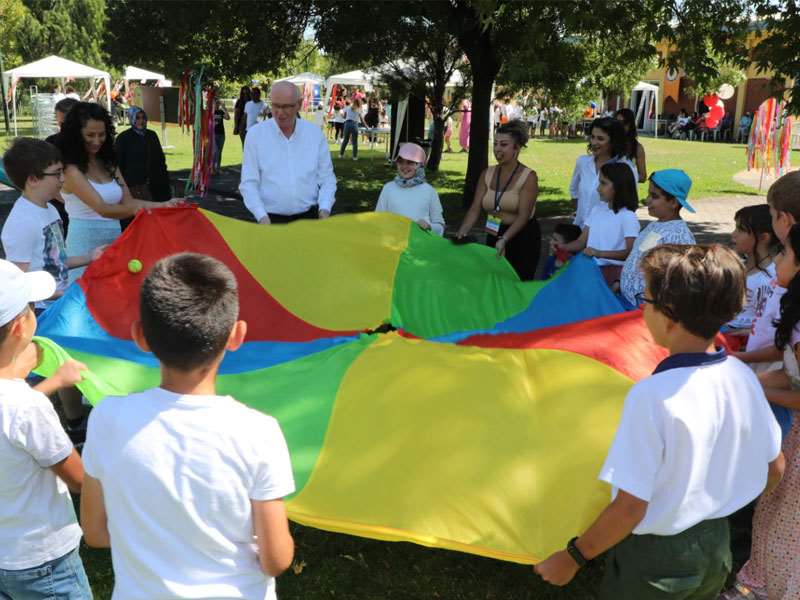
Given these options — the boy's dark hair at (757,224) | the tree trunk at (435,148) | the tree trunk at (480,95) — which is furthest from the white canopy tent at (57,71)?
the boy's dark hair at (757,224)

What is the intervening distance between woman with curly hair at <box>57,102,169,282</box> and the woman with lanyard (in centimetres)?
213

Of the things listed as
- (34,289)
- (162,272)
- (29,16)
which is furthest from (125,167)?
(29,16)

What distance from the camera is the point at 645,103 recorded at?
35.3m

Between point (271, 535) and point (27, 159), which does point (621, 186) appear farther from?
point (271, 535)

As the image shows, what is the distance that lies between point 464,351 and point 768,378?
1.31 m

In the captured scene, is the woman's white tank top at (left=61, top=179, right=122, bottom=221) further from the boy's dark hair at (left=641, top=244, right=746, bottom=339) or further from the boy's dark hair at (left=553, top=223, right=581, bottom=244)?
the boy's dark hair at (left=641, top=244, right=746, bottom=339)

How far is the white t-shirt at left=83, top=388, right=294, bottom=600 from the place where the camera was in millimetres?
1520

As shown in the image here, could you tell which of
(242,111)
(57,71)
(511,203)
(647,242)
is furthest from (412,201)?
(57,71)

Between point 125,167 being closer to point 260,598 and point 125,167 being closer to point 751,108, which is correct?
point 260,598

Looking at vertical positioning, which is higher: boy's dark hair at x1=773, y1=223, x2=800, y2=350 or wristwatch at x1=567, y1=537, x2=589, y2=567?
boy's dark hair at x1=773, y1=223, x2=800, y2=350

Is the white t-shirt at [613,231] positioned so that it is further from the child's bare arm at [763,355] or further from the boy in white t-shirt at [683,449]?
the boy in white t-shirt at [683,449]

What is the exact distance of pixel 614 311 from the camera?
13.1 ft

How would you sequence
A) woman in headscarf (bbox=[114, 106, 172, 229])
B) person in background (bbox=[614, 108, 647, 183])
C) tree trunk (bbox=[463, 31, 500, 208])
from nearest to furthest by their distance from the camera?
person in background (bbox=[614, 108, 647, 183])
woman in headscarf (bbox=[114, 106, 172, 229])
tree trunk (bbox=[463, 31, 500, 208])

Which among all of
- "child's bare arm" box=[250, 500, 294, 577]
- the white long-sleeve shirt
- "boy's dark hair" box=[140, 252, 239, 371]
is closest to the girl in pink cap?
the white long-sleeve shirt
